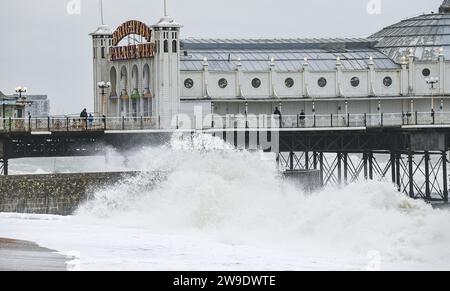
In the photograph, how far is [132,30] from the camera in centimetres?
6838

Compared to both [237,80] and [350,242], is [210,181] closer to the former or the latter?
[350,242]

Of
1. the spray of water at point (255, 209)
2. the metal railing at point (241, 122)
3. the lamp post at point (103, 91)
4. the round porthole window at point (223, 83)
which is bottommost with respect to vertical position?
the spray of water at point (255, 209)

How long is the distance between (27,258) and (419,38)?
137ft

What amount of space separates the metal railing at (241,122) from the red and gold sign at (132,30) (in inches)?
159

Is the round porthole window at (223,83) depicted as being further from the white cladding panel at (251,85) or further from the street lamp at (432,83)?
the street lamp at (432,83)

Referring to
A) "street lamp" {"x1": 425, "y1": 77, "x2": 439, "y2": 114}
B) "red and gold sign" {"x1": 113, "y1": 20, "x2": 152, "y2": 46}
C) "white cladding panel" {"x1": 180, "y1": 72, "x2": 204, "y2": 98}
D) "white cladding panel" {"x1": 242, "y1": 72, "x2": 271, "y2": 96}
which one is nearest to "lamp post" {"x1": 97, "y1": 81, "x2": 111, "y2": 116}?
"red and gold sign" {"x1": 113, "y1": 20, "x2": 152, "y2": 46}

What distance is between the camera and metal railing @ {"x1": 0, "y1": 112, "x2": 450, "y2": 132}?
60.8 metres

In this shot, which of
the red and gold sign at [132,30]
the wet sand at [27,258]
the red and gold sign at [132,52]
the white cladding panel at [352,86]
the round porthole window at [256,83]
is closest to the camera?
the wet sand at [27,258]

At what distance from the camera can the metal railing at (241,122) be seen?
199ft

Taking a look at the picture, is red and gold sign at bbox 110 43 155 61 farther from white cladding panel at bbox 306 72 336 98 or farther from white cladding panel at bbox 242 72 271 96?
white cladding panel at bbox 306 72 336 98

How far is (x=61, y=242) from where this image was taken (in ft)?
136

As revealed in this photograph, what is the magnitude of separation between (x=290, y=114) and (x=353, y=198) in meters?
24.2

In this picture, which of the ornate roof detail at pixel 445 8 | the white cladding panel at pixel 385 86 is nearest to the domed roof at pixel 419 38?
the white cladding panel at pixel 385 86
